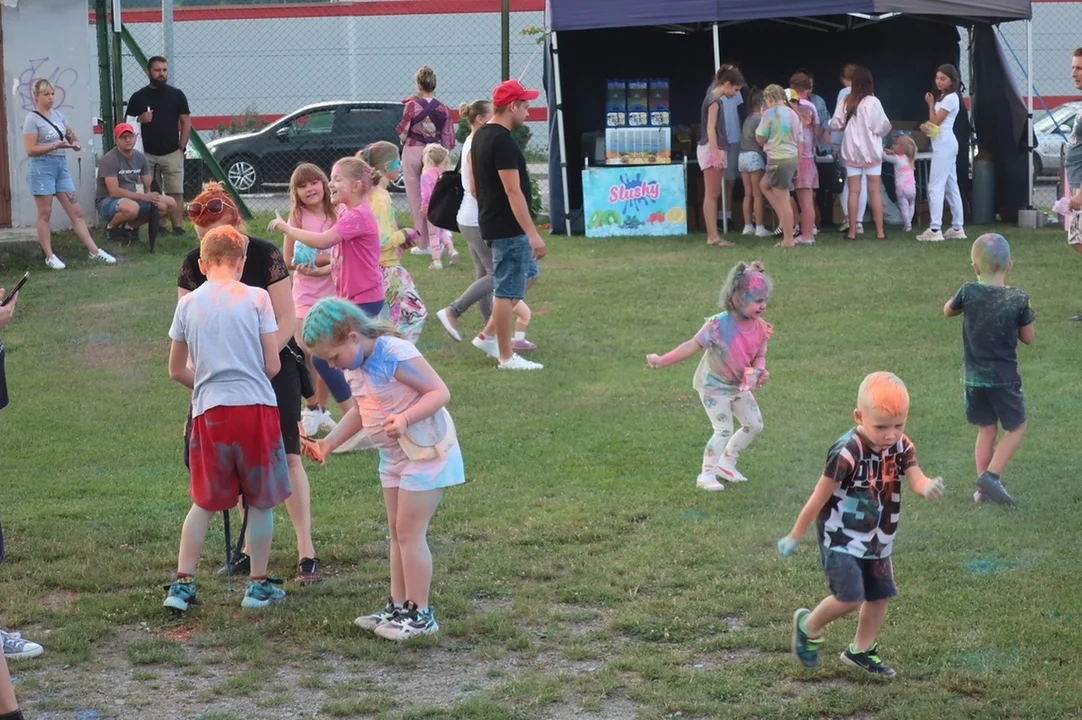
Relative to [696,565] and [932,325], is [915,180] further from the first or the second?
[696,565]

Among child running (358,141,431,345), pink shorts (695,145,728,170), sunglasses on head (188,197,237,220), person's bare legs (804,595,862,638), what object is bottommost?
person's bare legs (804,595,862,638)

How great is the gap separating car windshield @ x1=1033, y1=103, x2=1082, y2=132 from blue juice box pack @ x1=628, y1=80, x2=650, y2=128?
8033 millimetres

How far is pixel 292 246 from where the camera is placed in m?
7.89

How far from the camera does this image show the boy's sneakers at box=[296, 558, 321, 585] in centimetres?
579

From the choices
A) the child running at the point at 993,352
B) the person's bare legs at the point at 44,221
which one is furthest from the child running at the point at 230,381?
the person's bare legs at the point at 44,221

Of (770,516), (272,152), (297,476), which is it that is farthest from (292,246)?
(272,152)

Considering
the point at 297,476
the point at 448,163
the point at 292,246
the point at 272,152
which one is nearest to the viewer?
the point at 297,476

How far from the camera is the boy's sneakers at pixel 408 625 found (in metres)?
5.14

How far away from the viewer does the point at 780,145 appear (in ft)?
47.2

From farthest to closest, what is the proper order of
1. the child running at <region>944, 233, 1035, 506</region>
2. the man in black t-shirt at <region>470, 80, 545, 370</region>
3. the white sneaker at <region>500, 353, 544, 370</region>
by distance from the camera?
the white sneaker at <region>500, 353, 544, 370</region>, the man in black t-shirt at <region>470, 80, 545, 370</region>, the child running at <region>944, 233, 1035, 506</region>

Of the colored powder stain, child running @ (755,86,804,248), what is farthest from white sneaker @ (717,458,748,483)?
child running @ (755,86,804,248)

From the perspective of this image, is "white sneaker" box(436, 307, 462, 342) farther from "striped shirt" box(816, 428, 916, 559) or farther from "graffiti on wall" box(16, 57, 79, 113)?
"graffiti on wall" box(16, 57, 79, 113)

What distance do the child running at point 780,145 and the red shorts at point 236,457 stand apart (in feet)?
32.7

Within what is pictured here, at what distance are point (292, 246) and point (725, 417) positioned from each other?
8.91 ft
